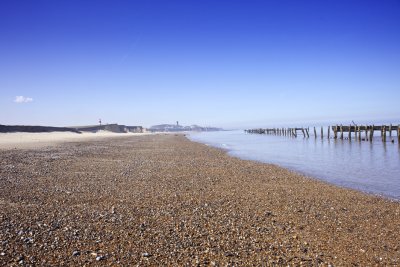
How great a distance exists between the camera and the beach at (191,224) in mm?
5125

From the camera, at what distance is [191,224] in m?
6.66

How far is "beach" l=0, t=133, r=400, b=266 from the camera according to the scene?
16.8 ft

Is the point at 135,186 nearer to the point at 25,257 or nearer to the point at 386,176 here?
the point at 25,257

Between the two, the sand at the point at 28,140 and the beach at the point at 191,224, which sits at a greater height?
the sand at the point at 28,140

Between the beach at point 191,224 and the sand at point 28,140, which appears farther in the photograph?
the sand at point 28,140

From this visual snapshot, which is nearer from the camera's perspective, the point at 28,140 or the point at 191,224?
the point at 191,224

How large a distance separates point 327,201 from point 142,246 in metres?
5.99

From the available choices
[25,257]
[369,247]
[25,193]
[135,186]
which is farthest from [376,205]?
[25,193]

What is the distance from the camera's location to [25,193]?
369 inches

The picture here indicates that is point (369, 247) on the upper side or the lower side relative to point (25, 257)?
lower

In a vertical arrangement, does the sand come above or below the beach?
above

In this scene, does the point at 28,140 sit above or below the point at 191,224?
above

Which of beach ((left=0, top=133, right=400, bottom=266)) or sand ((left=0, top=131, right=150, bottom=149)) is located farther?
sand ((left=0, top=131, right=150, bottom=149))

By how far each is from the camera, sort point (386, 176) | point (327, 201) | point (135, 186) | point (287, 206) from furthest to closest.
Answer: point (386, 176) < point (135, 186) < point (327, 201) < point (287, 206)
